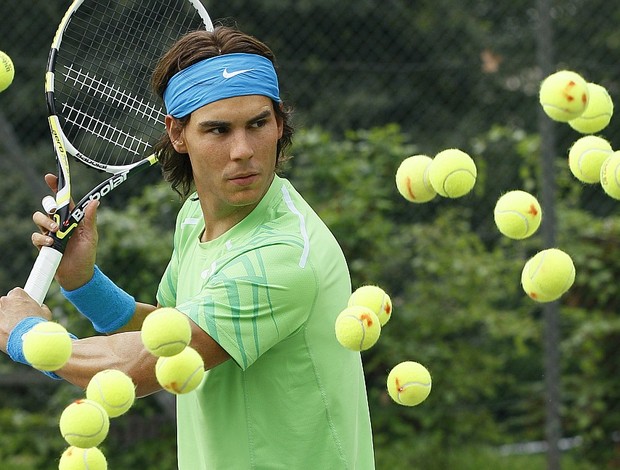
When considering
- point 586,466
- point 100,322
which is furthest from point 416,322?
point 100,322

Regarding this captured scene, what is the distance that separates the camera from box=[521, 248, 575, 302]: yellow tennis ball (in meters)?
2.30

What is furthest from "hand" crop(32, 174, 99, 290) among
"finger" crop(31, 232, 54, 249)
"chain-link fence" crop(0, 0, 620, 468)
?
"chain-link fence" crop(0, 0, 620, 468)

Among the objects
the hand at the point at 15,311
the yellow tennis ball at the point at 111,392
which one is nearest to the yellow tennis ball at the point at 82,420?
the yellow tennis ball at the point at 111,392

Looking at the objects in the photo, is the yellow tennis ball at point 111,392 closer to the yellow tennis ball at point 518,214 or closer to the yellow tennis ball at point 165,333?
the yellow tennis ball at point 165,333

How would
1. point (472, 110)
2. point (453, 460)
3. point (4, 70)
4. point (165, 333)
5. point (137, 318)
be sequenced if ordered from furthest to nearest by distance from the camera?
point (472, 110) < point (453, 460) < point (137, 318) < point (4, 70) < point (165, 333)

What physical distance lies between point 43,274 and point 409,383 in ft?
2.99

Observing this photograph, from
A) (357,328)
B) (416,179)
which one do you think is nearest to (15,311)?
(357,328)

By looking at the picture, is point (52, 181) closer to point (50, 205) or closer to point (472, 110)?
point (50, 205)

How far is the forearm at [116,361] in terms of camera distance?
91.7 inches

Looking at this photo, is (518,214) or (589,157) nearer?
(518,214)

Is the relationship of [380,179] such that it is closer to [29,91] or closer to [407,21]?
[407,21]

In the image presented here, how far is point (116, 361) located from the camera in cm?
235

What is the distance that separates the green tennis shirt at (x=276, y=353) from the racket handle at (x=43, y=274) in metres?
0.36

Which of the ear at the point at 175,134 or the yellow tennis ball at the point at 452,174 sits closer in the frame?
the yellow tennis ball at the point at 452,174
